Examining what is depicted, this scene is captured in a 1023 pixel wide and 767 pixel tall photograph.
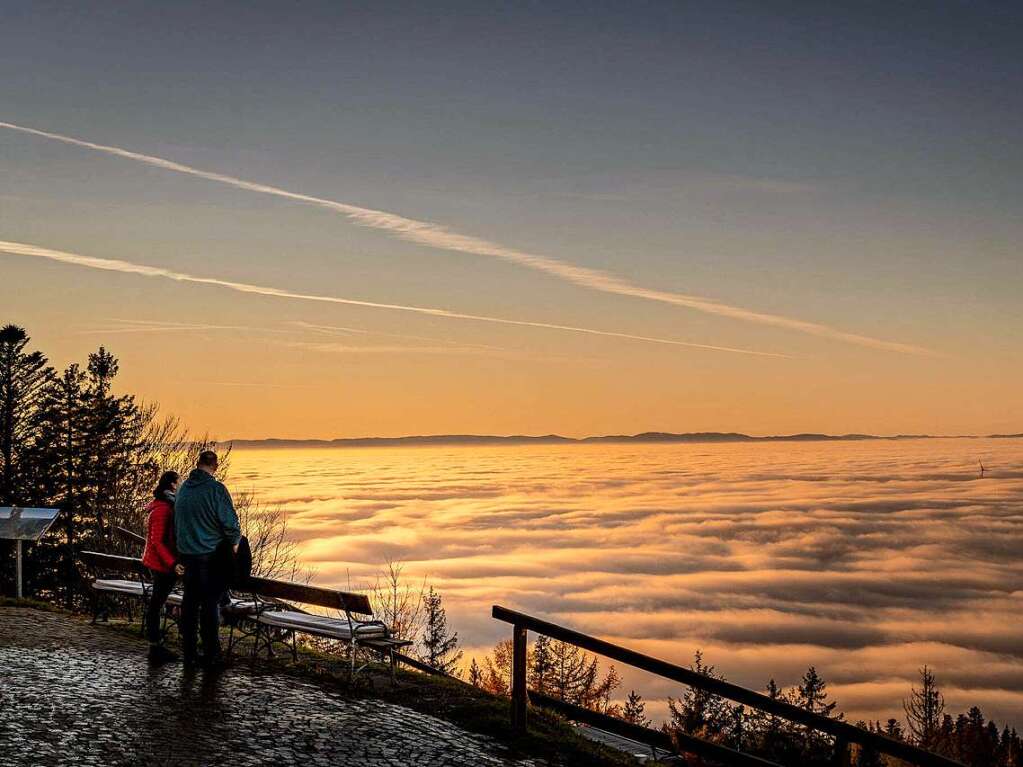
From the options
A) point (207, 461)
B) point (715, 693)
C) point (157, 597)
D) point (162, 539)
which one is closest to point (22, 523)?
point (157, 597)

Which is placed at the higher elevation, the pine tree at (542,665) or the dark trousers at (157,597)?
the dark trousers at (157,597)

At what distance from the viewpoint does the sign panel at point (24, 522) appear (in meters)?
16.4

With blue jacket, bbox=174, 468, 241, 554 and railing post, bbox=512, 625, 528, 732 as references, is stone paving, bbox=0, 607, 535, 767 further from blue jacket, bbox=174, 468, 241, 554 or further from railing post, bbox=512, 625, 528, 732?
blue jacket, bbox=174, 468, 241, 554

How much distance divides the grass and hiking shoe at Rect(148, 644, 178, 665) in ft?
2.27

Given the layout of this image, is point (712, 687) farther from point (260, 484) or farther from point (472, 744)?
point (260, 484)

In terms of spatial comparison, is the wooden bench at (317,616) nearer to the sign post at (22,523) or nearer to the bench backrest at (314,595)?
the bench backrest at (314,595)

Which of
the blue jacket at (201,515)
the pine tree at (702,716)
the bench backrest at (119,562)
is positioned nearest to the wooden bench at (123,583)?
the bench backrest at (119,562)

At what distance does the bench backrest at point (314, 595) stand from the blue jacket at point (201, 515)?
71 cm

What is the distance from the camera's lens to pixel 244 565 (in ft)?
34.8

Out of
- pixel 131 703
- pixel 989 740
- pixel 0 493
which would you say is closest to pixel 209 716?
pixel 131 703

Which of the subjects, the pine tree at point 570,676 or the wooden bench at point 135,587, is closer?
the wooden bench at point 135,587

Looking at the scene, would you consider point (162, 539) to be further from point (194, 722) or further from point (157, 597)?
point (194, 722)

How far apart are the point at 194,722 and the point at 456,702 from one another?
111 inches

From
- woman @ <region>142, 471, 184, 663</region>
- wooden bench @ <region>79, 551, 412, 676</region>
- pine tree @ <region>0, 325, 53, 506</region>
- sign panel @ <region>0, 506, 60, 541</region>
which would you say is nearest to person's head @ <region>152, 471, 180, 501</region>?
woman @ <region>142, 471, 184, 663</region>
